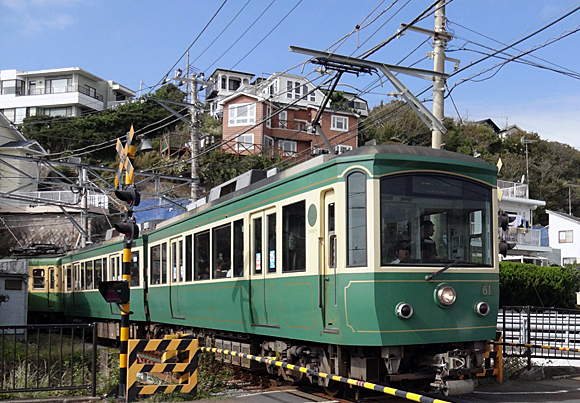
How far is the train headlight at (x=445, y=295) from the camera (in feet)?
25.5

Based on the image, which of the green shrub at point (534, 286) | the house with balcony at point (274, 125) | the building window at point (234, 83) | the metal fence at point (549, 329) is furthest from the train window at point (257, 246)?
the building window at point (234, 83)

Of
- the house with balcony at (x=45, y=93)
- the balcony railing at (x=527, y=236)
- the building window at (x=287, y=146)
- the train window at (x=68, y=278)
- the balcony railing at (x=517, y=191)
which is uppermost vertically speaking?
the house with balcony at (x=45, y=93)

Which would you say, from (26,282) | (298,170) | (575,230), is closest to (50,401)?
(298,170)

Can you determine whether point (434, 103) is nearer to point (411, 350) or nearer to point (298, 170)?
point (298, 170)

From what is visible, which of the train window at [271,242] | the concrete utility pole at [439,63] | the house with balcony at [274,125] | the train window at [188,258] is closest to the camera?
the train window at [271,242]

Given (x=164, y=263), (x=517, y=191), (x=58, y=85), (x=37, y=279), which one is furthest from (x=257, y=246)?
(x=58, y=85)

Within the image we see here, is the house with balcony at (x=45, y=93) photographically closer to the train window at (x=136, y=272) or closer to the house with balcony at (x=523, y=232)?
the house with balcony at (x=523, y=232)

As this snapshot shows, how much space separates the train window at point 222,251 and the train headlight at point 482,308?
431cm

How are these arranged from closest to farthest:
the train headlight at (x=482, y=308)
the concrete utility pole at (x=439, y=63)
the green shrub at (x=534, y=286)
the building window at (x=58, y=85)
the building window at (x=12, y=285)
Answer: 1. the train headlight at (x=482, y=308)
2. the concrete utility pole at (x=439, y=63)
3. the building window at (x=12, y=285)
4. the green shrub at (x=534, y=286)
5. the building window at (x=58, y=85)

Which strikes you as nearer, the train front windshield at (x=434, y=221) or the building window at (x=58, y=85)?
the train front windshield at (x=434, y=221)

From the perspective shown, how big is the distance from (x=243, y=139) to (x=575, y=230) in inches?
982

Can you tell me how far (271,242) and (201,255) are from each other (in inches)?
126

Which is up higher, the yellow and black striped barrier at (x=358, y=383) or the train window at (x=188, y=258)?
the train window at (x=188, y=258)

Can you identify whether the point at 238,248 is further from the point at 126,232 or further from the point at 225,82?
the point at 225,82
